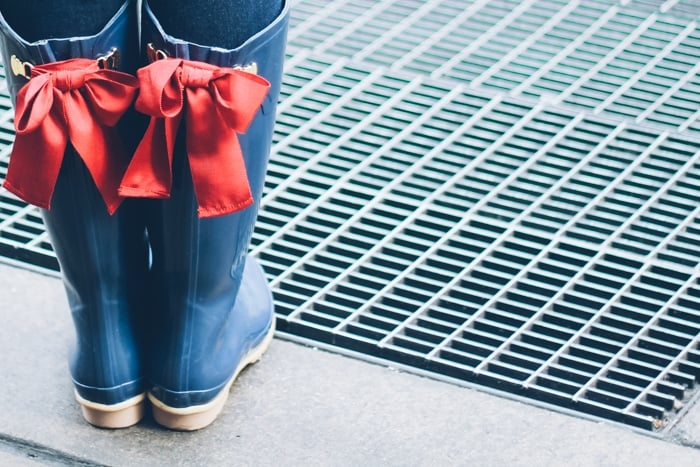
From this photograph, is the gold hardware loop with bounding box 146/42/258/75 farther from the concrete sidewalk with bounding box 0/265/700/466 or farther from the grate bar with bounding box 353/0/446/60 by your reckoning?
the grate bar with bounding box 353/0/446/60

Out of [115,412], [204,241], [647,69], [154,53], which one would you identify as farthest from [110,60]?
[647,69]

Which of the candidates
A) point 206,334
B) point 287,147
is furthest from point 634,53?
point 206,334

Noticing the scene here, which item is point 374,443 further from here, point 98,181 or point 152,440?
point 98,181

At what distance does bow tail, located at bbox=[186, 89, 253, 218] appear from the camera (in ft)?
4.41

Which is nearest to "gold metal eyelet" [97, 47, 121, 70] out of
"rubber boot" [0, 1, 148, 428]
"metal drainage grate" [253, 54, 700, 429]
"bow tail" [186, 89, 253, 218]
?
"rubber boot" [0, 1, 148, 428]

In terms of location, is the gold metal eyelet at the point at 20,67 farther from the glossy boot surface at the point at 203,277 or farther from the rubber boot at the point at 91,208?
the glossy boot surface at the point at 203,277

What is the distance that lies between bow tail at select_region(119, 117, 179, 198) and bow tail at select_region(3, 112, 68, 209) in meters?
0.08

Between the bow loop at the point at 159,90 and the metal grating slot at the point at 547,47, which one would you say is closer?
the bow loop at the point at 159,90

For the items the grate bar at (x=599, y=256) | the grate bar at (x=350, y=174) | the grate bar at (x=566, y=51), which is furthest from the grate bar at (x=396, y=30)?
the grate bar at (x=599, y=256)

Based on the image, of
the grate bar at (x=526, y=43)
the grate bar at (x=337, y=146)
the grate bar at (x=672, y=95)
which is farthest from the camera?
the grate bar at (x=526, y=43)

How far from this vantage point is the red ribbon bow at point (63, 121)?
132 cm

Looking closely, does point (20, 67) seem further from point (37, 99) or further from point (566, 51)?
point (566, 51)

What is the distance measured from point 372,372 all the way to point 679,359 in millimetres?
472

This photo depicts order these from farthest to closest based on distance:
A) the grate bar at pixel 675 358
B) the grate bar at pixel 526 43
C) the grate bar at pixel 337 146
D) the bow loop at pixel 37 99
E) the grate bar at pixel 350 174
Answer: the grate bar at pixel 526 43
the grate bar at pixel 337 146
the grate bar at pixel 350 174
the grate bar at pixel 675 358
the bow loop at pixel 37 99
